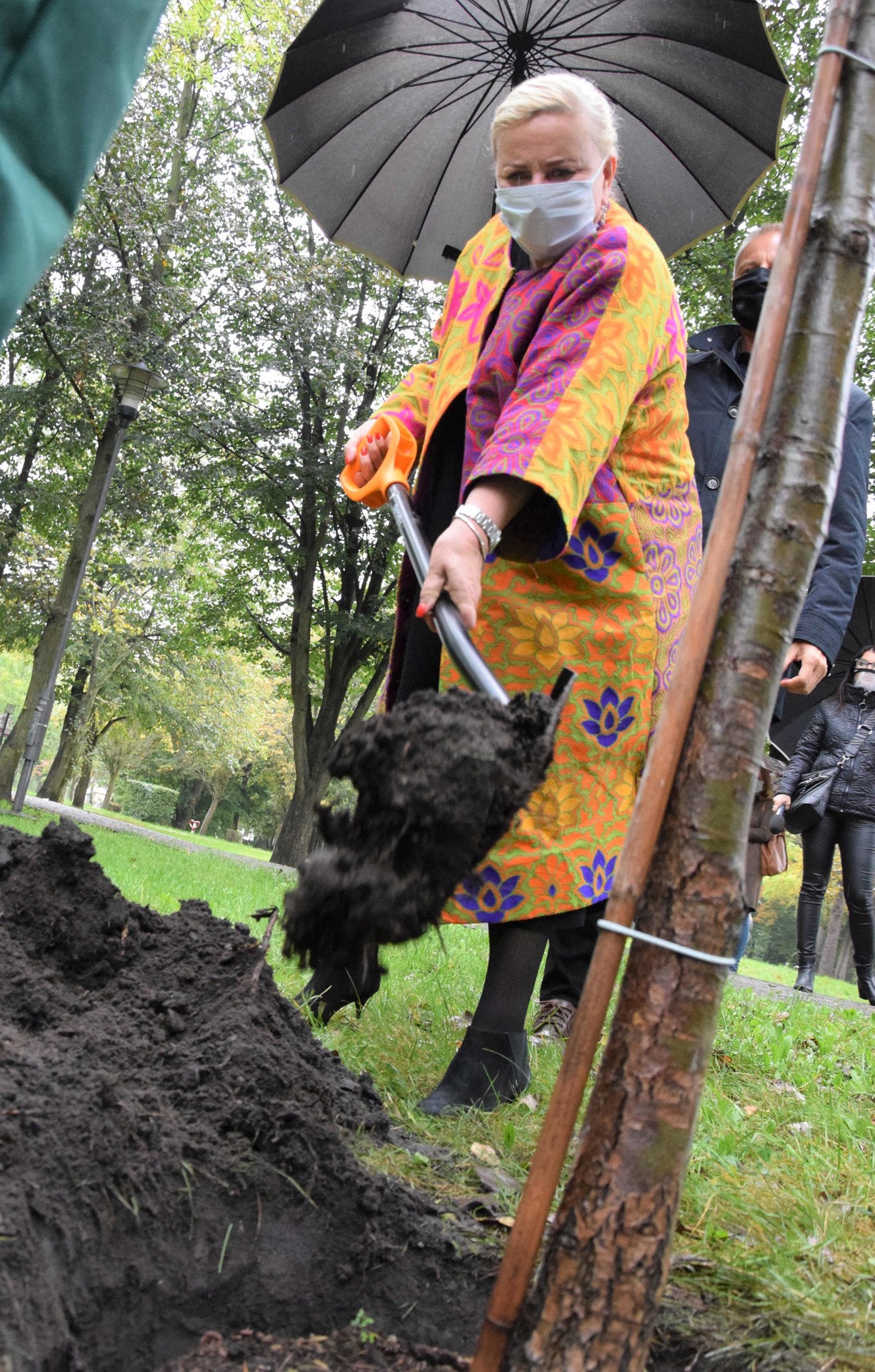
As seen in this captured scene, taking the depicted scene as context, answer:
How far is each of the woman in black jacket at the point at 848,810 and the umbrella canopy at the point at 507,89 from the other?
4.36 metres

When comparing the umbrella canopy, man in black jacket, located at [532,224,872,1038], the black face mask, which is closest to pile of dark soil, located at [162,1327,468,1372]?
man in black jacket, located at [532,224,872,1038]

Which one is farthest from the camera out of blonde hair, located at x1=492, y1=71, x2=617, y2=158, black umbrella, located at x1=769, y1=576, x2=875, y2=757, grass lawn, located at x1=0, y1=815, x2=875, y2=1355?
black umbrella, located at x1=769, y1=576, x2=875, y2=757

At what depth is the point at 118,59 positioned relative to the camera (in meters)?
1.10

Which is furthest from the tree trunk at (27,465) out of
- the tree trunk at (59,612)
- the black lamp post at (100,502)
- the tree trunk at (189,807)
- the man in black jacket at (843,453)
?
the tree trunk at (189,807)

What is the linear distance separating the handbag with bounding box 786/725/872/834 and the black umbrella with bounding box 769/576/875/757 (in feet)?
1.45

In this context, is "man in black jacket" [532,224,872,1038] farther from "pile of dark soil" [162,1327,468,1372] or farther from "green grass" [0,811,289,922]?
"pile of dark soil" [162,1327,468,1372]

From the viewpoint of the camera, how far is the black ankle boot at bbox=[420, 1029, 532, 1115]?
7.77 ft

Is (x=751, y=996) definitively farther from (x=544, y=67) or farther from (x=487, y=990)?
(x=544, y=67)

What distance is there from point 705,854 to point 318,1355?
858 mm

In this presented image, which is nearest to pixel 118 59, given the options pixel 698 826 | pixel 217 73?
pixel 698 826

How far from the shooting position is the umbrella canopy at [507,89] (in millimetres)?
3986

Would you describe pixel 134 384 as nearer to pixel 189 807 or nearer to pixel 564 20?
pixel 564 20

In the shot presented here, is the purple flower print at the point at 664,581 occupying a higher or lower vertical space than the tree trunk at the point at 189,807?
higher

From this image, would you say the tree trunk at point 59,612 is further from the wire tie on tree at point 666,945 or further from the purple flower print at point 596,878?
the wire tie on tree at point 666,945
